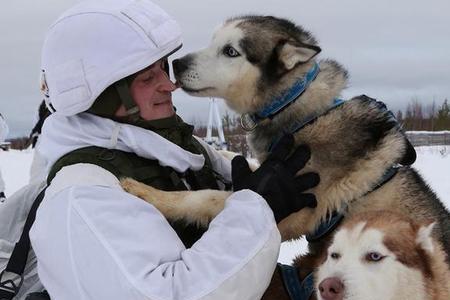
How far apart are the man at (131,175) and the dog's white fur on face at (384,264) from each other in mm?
275

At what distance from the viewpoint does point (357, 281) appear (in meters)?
2.46

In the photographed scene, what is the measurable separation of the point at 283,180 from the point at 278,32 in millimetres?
1364

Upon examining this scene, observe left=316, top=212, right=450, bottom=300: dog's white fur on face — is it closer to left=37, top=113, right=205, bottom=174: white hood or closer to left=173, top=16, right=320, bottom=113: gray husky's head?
left=37, top=113, right=205, bottom=174: white hood

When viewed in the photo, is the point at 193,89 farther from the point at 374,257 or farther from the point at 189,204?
the point at 374,257

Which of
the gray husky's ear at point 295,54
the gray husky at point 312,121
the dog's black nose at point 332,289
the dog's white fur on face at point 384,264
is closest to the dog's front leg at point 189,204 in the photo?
the gray husky at point 312,121

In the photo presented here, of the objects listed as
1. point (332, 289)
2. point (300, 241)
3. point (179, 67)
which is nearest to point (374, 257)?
point (332, 289)

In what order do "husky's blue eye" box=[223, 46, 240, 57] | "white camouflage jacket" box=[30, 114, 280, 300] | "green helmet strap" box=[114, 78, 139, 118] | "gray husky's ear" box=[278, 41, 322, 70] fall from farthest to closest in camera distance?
"husky's blue eye" box=[223, 46, 240, 57] → "gray husky's ear" box=[278, 41, 322, 70] → "green helmet strap" box=[114, 78, 139, 118] → "white camouflage jacket" box=[30, 114, 280, 300]

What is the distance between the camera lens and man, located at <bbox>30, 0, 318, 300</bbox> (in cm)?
213

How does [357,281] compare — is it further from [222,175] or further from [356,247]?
[222,175]

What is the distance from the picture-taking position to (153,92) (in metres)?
2.79

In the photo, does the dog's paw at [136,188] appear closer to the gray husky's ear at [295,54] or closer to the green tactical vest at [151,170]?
the green tactical vest at [151,170]

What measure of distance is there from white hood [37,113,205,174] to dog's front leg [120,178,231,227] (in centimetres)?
24

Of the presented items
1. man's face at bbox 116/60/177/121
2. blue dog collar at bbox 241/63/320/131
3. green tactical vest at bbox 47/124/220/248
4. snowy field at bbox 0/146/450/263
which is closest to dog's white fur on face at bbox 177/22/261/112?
blue dog collar at bbox 241/63/320/131

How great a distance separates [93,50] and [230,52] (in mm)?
1241
